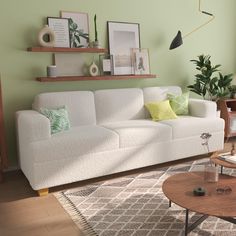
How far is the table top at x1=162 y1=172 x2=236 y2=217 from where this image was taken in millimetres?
1692

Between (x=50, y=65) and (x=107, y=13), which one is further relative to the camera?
(x=107, y=13)

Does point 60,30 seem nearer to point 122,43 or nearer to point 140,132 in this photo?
point 122,43

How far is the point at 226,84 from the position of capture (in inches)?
171

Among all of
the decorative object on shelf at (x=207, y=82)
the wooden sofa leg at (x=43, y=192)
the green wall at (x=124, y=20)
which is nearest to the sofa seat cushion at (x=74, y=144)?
the wooden sofa leg at (x=43, y=192)

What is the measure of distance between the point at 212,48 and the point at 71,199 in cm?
328

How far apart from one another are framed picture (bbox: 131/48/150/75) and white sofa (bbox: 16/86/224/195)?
0.96 ft

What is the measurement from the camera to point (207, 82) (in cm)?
420

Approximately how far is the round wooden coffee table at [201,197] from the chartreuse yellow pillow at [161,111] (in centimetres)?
136

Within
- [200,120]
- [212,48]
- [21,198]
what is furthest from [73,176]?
[212,48]

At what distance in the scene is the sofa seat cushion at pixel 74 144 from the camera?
2.60m

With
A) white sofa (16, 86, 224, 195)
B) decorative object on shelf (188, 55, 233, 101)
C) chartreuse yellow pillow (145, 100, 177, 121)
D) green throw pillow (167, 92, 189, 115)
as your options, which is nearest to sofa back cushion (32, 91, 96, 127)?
white sofa (16, 86, 224, 195)

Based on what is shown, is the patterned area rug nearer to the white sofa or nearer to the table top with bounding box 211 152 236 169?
the white sofa

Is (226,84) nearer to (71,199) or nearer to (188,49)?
(188,49)

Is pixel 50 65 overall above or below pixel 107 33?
below
